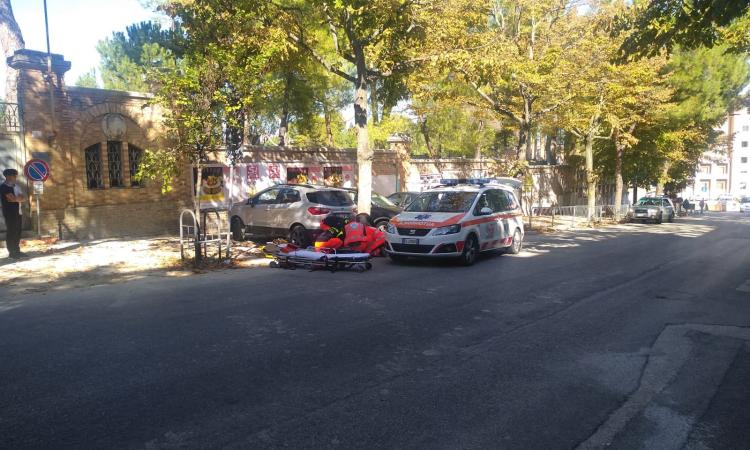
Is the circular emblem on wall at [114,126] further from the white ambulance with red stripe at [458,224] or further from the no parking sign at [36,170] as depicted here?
the white ambulance with red stripe at [458,224]

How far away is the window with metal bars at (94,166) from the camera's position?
51.3 ft

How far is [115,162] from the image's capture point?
639 inches

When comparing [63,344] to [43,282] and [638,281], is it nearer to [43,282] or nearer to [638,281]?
[43,282]

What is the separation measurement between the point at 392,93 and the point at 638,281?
31.7 feet

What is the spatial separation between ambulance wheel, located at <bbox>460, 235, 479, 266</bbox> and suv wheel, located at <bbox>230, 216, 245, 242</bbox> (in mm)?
6758

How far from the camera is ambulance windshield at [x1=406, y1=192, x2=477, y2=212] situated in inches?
496

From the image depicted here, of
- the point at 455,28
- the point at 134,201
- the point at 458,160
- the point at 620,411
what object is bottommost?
the point at 620,411

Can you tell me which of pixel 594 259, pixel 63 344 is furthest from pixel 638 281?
pixel 63 344

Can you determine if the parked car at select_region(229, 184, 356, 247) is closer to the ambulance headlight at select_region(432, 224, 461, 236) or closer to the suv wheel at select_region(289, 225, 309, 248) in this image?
the suv wheel at select_region(289, 225, 309, 248)

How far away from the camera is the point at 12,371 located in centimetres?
507

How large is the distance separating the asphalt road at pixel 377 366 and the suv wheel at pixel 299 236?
11.6ft

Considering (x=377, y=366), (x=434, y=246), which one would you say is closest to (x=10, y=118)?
(x=434, y=246)

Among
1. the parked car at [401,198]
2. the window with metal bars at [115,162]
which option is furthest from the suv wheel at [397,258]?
the window with metal bars at [115,162]

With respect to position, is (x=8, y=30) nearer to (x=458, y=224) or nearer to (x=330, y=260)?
(x=330, y=260)
